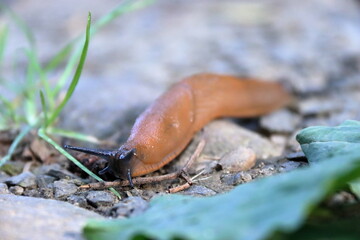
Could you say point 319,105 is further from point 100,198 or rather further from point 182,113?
point 100,198

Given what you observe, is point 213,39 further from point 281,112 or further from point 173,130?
point 173,130

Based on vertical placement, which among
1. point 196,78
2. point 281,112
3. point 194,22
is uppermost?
point 194,22

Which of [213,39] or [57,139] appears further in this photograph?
[213,39]

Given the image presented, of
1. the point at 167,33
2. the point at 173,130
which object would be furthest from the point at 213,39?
the point at 173,130

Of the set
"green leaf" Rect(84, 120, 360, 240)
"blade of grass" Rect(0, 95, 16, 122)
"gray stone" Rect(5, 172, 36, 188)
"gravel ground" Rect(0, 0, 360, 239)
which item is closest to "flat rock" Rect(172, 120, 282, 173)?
"gravel ground" Rect(0, 0, 360, 239)

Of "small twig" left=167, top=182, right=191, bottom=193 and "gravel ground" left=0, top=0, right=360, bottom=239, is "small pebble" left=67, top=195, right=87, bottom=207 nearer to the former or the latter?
"gravel ground" left=0, top=0, right=360, bottom=239

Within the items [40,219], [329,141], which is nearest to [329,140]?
[329,141]
